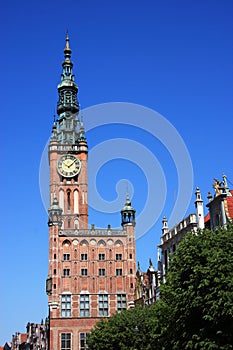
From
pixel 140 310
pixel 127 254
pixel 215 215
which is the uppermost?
pixel 127 254

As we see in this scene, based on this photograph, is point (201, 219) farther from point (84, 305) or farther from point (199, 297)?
point (84, 305)

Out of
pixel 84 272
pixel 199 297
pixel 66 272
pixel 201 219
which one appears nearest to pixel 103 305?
pixel 84 272

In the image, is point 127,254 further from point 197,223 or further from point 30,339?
point 30,339

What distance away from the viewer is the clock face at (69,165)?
126062 millimetres

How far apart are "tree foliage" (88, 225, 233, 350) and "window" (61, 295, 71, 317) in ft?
173

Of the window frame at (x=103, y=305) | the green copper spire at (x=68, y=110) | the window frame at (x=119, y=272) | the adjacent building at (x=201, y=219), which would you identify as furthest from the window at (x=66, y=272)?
the green copper spire at (x=68, y=110)

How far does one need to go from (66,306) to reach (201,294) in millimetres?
63206

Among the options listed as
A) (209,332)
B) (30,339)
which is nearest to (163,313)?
(209,332)

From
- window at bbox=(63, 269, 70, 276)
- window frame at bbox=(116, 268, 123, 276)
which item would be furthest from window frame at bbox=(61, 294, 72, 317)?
window frame at bbox=(116, 268, 123, 276)

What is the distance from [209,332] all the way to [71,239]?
215 ft

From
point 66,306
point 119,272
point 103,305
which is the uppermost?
point 119,272

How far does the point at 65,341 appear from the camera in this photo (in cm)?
10144

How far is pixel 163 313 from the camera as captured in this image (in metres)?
48.1

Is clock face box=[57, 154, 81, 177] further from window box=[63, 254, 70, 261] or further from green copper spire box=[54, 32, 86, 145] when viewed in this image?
window box=[63, 254, 70, 261]
